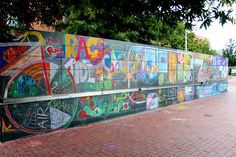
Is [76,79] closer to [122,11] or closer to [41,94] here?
[41,94]

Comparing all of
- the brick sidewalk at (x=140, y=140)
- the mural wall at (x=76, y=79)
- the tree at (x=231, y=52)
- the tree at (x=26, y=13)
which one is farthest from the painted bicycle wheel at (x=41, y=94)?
the tree at (x=231, y=52)

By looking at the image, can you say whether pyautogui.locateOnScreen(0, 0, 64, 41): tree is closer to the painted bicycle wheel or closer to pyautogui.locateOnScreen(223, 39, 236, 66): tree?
the painted bicycle wheel

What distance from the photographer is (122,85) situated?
28.3ft

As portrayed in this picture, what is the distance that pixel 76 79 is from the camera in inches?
285

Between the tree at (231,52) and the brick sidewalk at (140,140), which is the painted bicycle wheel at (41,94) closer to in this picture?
the brick sidewalk at (140,140)

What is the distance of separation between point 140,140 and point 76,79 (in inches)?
112

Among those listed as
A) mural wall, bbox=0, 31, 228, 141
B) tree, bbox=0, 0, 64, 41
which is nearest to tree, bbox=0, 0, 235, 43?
tree, bbox=0, 0, 64, 41

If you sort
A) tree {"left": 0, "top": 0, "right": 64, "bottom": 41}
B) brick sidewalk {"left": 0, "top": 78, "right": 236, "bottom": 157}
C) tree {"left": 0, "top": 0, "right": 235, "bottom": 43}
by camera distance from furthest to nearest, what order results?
brick sidewalk {"left": 0, "top": 78, "right": 236, "bottom": 157} < tree {"left": 0, "top": 0, "right": 64, "bottom": 41} < tree {"left": 0, "top": 0, "right": 235, "bottom": 43}

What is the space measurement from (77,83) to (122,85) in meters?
2.04

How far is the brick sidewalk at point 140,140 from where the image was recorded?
16.6ft

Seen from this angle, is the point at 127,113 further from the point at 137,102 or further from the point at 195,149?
the point at 195,149

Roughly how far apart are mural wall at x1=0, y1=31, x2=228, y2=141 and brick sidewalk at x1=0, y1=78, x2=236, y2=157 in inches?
19.1

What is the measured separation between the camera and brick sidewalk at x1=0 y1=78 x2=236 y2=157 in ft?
16.6

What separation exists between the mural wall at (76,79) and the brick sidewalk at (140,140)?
1.59ft
